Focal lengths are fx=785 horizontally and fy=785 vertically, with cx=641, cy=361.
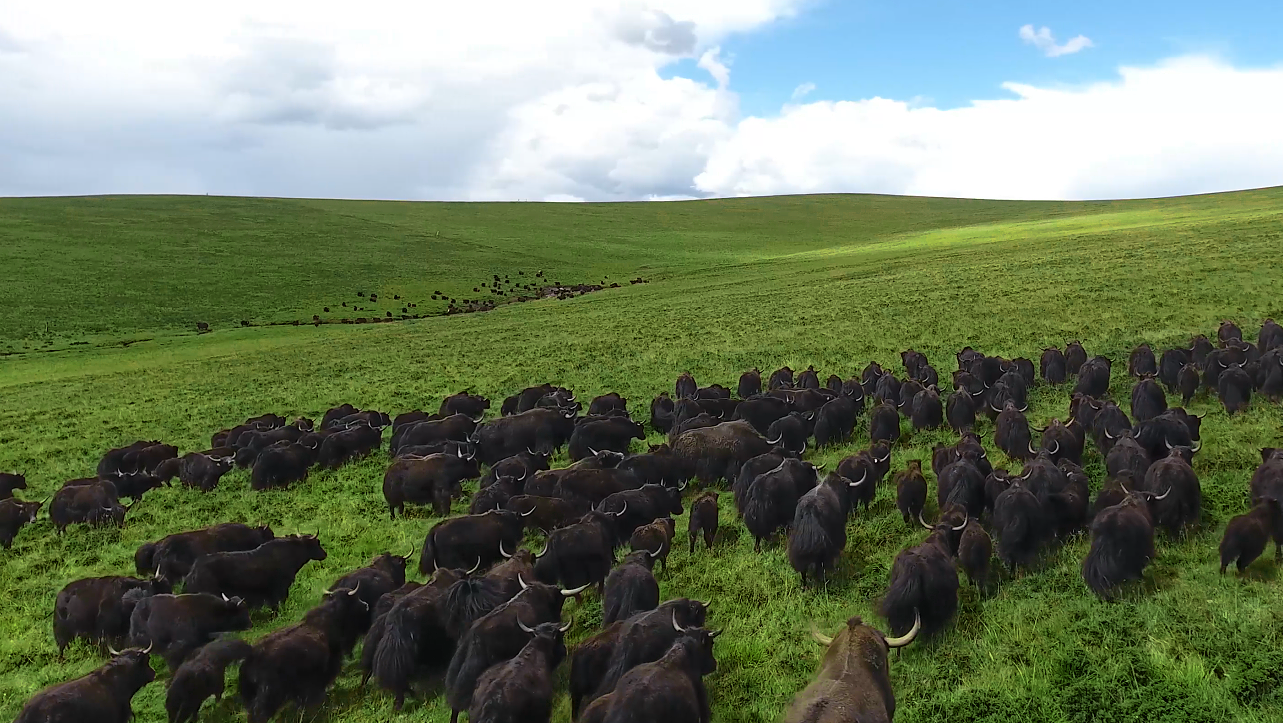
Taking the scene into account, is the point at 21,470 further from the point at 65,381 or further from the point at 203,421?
the point at 65,381

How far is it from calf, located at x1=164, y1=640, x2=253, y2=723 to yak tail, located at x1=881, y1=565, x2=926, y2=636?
611 cm

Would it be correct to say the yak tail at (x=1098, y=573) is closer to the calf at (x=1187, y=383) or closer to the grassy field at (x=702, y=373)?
the grassy field at (x=702, y=373)

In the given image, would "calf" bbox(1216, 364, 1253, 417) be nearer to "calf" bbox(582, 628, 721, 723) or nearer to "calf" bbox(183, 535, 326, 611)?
"calf" bbox(582, 628, 721, 723)

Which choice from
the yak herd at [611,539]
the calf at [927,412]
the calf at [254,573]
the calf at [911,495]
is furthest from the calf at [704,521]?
the calf at [927,412]

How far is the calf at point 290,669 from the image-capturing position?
716 centimetres

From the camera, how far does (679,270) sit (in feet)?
209

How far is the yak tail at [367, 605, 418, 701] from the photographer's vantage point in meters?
7.38

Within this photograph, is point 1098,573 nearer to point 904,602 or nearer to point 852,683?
point 904,602

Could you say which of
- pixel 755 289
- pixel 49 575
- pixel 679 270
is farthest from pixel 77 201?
pixel 49 575

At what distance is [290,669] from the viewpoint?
7.27m

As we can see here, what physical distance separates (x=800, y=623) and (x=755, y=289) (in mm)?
36002

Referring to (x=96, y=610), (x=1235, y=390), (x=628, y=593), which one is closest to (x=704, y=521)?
(x=628, y=593)

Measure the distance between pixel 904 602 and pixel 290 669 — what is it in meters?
5.77

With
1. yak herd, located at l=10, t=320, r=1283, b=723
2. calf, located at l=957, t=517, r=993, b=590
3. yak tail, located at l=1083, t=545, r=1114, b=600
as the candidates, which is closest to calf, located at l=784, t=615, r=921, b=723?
yak herd, located at l=10, t=320, r=1283, b=723
